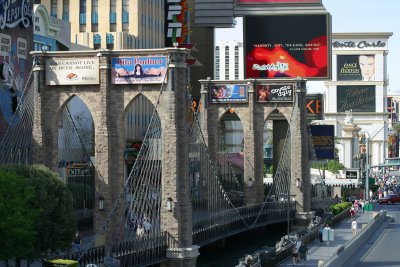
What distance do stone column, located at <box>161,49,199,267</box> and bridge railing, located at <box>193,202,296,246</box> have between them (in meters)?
4.92

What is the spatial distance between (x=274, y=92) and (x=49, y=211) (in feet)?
133

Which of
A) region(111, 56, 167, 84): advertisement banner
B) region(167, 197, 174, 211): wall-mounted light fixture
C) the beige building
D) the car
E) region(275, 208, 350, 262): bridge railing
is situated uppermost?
the beige building

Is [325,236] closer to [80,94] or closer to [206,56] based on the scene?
[80,94]

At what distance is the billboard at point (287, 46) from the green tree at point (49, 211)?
1866 inches

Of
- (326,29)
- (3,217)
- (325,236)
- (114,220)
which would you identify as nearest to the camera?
(3,217)

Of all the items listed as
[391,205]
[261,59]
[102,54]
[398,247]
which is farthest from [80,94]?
[391,205]

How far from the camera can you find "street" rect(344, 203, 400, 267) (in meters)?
55.7

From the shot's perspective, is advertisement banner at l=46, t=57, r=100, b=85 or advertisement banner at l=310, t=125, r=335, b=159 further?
advertisement banner at l=310, t=125, r=335, b=159

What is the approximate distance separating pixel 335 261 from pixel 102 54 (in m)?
15.3

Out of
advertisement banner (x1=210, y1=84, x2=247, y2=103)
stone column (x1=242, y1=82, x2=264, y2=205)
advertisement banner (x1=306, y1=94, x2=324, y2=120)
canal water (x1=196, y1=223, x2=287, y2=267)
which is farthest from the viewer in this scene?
advertisement banner (x1=306, y1=94, x2=324, y2=120)

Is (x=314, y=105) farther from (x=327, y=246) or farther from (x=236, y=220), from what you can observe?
(x=327, y=246)

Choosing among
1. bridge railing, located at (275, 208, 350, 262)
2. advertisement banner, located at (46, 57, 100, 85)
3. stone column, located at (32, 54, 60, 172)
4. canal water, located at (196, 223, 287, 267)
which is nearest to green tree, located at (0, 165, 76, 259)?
stone column, located at (32, 54, 60, 172)

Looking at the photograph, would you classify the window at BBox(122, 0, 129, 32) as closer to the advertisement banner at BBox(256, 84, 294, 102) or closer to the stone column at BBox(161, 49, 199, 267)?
the advertisement banner at BBox(256, 84, 294, 102)

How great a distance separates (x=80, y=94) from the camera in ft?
160
